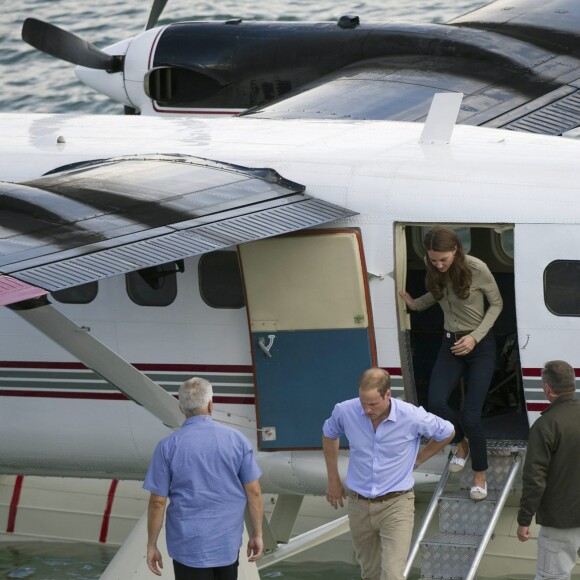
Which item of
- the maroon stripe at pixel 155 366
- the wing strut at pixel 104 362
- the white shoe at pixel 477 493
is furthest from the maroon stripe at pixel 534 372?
the wing strut at pixel 104 362

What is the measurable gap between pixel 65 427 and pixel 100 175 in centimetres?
204

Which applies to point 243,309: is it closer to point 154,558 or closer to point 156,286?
point 156,286

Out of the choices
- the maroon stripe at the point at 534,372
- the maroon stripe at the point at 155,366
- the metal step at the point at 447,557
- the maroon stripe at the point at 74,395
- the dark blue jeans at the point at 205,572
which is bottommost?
the metal step at the point at 447,557

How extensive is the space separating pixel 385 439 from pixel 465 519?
136cm

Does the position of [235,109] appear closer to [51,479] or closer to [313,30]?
[313,30]

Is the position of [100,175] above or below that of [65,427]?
above

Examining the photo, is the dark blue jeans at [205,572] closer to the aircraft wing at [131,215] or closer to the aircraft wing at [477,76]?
the aircraft wing at [131,215]

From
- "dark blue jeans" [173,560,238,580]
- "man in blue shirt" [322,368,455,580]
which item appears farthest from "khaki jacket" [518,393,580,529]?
"dark blue jeans" [173,560,238,580]

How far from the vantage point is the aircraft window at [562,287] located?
8.78 metres

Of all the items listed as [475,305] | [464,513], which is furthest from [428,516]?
[475,305]

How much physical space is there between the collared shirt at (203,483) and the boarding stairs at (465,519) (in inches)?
59.4

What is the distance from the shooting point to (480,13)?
15.6m

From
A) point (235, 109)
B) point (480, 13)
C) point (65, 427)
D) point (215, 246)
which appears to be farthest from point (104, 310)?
point (480, 13)

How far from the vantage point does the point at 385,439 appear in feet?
26.3
